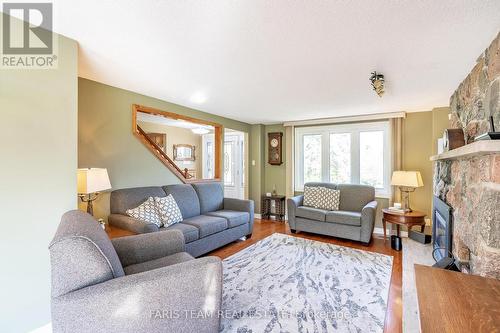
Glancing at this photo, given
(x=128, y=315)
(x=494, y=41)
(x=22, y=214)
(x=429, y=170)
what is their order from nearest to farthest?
(x=128, y=315) < (x=22, y=214) < (x=494, y=41) < (x=429, y=170)

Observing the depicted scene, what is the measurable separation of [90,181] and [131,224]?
686mm

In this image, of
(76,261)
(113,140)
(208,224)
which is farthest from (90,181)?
(208,224)

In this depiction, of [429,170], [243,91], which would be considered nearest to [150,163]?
[243,91]

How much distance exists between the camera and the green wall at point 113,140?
8.97 feet

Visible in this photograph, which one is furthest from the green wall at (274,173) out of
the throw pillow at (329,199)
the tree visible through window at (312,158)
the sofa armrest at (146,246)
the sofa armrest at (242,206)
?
the sofa armrest at (146,246)

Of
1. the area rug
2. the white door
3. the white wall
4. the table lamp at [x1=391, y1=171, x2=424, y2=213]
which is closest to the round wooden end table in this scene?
the table lamp at [x1=391, y1=171, x2=424, y2=213]

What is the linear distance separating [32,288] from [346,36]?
285 cm

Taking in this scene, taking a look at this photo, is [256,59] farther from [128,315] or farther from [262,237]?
[262,237]

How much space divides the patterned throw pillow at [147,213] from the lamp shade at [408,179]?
3572mm

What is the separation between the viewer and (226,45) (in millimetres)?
1926

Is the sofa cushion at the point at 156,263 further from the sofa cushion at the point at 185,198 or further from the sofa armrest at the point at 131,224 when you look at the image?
the sofa cushion at the point at 185,198

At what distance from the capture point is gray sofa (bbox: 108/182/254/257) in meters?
2.91

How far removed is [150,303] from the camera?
1305 millimetres

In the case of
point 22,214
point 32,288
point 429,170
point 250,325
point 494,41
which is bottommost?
point 250,325
